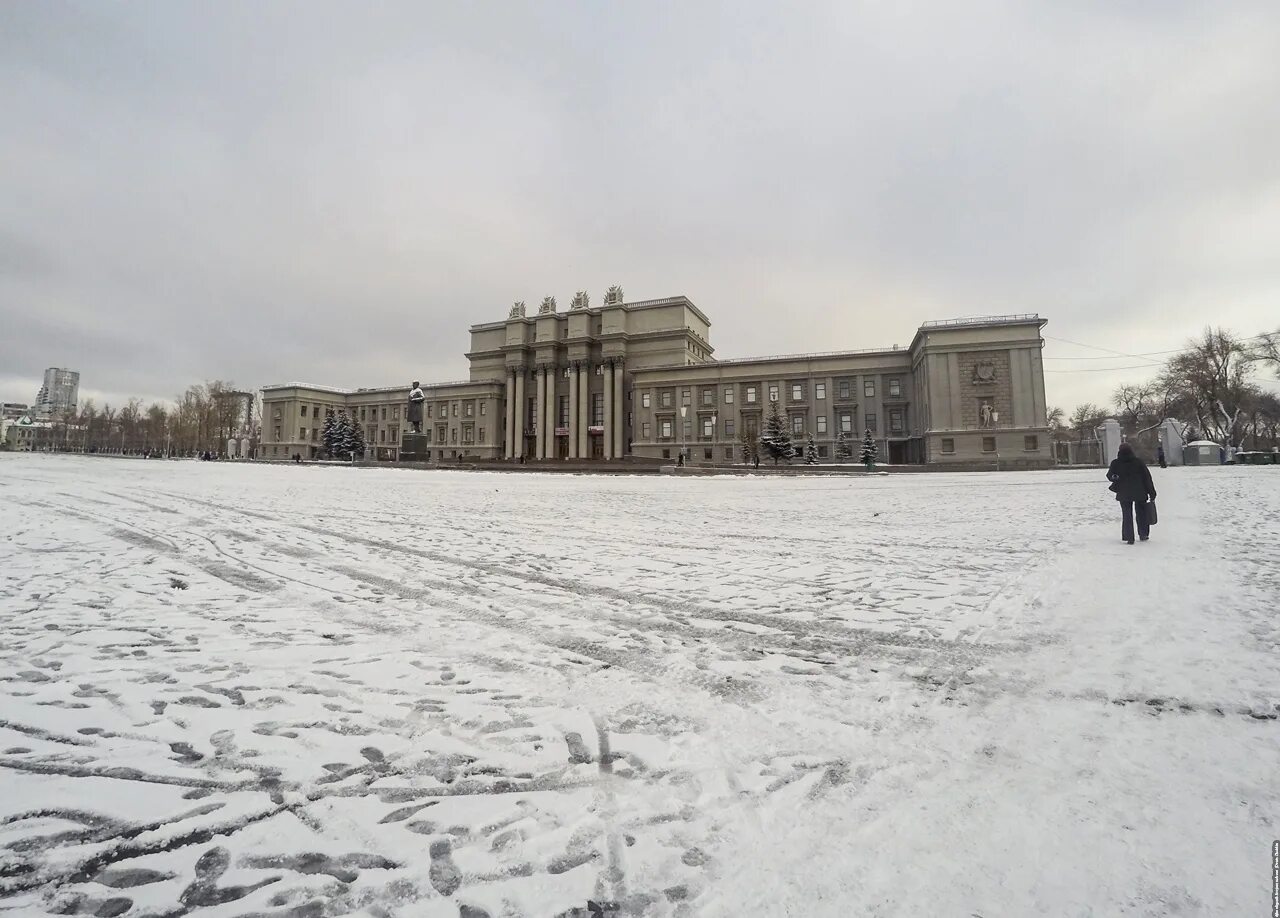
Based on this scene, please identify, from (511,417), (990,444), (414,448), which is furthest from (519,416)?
(990,444)

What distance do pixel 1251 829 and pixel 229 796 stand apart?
3.97m

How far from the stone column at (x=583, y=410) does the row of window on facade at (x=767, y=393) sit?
8319mm

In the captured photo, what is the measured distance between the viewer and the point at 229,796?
7.39 ft

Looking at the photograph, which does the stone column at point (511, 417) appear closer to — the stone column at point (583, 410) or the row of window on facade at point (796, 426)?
the stone column at point (583, 410)

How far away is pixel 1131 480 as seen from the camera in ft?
29.7

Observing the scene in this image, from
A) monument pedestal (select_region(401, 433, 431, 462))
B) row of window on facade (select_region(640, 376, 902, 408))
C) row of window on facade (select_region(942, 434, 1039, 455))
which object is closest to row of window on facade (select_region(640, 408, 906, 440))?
row of window on facade (select_region(640, 376, 902, 408))

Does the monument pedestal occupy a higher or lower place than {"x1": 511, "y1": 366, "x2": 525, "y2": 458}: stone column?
lower

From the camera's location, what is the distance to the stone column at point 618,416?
72375mm

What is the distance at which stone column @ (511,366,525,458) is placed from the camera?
259 ft

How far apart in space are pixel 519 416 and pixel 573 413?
9650 millimetres

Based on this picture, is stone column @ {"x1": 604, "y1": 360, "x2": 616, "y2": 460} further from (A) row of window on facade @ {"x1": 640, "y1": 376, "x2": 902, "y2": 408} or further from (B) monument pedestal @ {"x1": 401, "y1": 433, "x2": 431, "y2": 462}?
(B) monument pedestal @ {"x1": 401, "y1": 433, "x2": 431, "y2": 462}

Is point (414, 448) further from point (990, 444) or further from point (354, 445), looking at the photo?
point (990, 444)

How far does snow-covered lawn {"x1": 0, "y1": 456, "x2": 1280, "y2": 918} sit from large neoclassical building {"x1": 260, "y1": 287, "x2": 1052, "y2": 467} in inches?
1816

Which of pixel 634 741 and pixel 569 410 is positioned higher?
pixel 569 410
